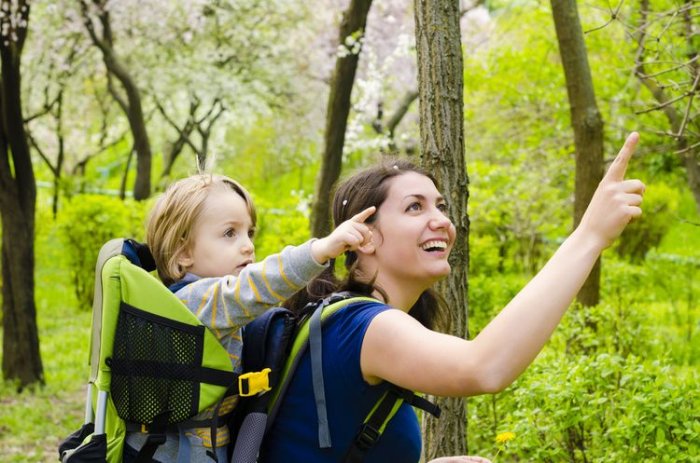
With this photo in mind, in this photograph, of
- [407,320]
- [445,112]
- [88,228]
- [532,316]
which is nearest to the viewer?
[532,316]

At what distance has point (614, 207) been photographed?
1528mm

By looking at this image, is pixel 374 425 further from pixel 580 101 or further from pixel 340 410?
pixel 580 101

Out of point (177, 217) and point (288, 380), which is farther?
point (177, 217)

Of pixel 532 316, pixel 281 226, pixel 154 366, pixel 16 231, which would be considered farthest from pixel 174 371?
pixel 281 226

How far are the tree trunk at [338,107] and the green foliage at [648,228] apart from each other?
723 cm

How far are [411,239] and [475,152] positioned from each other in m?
11.9

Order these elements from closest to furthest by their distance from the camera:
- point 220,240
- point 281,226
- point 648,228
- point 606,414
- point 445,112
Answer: point 220,240
point 445,112
point 606,414
point 281,226
point 648,228

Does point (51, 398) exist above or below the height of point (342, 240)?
below

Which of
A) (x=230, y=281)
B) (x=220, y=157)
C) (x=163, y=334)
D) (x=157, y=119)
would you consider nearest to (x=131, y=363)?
(x=163, y=334)

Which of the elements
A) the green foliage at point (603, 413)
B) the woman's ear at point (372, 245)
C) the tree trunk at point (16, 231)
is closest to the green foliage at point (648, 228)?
the tree trunk at point (16, 231)

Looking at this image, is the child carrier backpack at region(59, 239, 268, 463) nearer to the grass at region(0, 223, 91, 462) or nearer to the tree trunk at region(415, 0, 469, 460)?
the tree trunk at region(415, 0, 469, 460)

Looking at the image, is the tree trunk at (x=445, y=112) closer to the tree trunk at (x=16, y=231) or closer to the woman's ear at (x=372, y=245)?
the woman's ear at (x=372, y=245)

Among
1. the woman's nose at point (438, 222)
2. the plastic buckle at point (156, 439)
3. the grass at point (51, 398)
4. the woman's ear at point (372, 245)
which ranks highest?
the woman's nose at point (438, 222)

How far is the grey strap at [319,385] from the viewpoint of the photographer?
5.94ft
